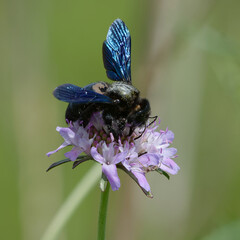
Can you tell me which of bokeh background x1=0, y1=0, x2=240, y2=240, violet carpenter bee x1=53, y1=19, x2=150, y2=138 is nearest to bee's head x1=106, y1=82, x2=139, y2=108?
violet carpenter bee x1=53, y1=19, x2=150, y2=138

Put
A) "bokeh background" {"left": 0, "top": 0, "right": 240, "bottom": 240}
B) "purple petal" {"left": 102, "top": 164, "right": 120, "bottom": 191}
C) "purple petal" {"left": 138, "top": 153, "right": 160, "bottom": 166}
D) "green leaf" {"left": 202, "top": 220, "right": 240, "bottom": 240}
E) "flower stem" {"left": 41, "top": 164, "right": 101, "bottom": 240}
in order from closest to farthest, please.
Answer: "purple petal" {"left": 102, "top": 164, "right": 120, "bottom": 191}, "purple petal" {"left": 138, "top": 153, "right": 160, "bottom": 166}, "flower stem" {"left": 41, "top": 164, "right": 101, "bottom": 240}, "green leaf" {"left": 202, "top": 220, "right": 240, "bottom": 240}, "bokeh background" {"left": 0, "top": 0, "right": 240, "bottom": 240}

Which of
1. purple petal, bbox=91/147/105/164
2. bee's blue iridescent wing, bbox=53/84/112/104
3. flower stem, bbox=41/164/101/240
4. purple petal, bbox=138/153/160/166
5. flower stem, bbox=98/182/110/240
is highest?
bee's blue iridescent wing, bbox=53/84/112/104

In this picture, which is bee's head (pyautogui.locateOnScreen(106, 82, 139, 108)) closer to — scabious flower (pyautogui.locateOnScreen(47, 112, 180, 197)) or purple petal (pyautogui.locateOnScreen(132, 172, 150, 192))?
scabious flower (pyautogui.locateOnScreen(47, 112, 180, 197))

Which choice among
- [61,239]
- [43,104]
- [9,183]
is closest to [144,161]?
[61,239]

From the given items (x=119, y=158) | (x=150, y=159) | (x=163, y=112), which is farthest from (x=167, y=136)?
(x=163, y=112)

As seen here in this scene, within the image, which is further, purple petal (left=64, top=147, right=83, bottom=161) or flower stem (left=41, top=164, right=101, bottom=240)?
flower stem (left=41, top=164, right=101, bottom=240)

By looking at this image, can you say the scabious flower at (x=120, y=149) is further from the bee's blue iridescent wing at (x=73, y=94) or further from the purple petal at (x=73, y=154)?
the bee's blue iridescent wing at (x=73, y=94)
